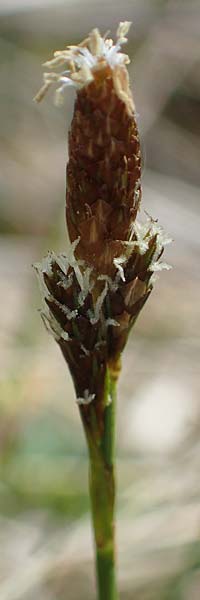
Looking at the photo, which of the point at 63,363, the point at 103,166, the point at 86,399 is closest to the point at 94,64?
the point at 103,166

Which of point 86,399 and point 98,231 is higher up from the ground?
point 98,231

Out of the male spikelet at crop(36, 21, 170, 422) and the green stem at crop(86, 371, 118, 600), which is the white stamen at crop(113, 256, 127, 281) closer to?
the male spikelet at crop(36, 21, 170, 422)

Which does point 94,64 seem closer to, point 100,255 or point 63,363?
point 100,255

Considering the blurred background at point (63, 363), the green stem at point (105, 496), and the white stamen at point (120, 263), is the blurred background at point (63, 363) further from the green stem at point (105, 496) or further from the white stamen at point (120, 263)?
the white stamen at point (120, 263)

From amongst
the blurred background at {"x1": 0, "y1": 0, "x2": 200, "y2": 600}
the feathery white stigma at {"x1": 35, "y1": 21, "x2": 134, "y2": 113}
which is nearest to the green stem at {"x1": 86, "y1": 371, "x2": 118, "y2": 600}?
the feathery white stigma at {"x1": 35, "y1": 21, "x2": 134, "y2": 113}

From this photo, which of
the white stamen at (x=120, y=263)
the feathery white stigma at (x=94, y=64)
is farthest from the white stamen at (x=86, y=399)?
the feathery white stigma at (x=94, y=64)
